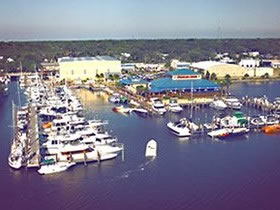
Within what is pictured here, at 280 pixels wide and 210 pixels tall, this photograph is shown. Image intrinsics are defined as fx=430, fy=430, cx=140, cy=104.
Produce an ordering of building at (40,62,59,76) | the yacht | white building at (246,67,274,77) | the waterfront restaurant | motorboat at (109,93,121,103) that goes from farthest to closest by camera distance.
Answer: building at (40,62,59,76) < white building at (246,67,274,77) < the waterfront restaurant < motorboat at (109,93,121,103) < the yacht

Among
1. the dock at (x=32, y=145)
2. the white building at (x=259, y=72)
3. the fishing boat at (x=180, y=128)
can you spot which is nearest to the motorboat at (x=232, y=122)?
the fishing boat at (x=180, y=128)

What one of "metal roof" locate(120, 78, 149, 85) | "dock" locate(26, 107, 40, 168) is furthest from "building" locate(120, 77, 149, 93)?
"dock" locate(26, 107, 40, 168)

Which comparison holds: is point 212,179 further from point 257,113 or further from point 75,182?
point 257,113

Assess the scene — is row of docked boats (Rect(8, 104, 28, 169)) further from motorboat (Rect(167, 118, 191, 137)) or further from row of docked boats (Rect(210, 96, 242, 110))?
row of docked boats (Rect(210, 96, 242, 110))

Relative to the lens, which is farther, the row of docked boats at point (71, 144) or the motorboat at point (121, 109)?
the motorboat at point (121, 109)

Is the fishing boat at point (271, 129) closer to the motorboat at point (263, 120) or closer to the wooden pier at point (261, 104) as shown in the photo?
the motorboat at point (263, 120)
